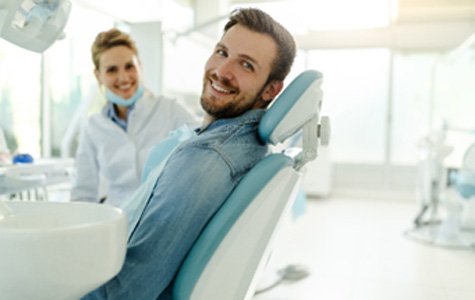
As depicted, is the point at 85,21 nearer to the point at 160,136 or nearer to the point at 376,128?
the point at 160,136

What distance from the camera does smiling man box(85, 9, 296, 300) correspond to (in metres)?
0.78

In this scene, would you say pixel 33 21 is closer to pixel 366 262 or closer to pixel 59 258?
pixel 59 258

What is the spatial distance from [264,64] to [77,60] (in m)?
1.73

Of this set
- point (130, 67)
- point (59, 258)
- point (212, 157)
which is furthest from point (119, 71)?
point (59, 258)

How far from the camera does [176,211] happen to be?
79 centimetres

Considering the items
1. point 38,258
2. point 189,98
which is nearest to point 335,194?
point 189,98

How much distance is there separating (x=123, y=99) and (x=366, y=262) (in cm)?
188

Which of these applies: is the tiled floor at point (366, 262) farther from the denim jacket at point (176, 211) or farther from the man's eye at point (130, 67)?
the denim jacket at point (176, 211)

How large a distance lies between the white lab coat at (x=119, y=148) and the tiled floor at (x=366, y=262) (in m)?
0.97

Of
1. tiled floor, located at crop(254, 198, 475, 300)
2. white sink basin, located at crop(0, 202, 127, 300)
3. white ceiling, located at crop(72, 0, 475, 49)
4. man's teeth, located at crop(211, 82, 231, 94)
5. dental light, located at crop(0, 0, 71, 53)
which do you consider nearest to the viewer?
white sink basin, located at crop(0, 202, 127, 300)

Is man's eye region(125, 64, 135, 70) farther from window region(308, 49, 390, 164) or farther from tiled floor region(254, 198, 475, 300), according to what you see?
window region(308, 49, 390, 164)

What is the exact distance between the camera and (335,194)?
201 inches

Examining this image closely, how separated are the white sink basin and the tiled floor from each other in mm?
1678

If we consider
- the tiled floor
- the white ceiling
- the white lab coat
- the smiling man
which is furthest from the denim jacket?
the white ceiling
